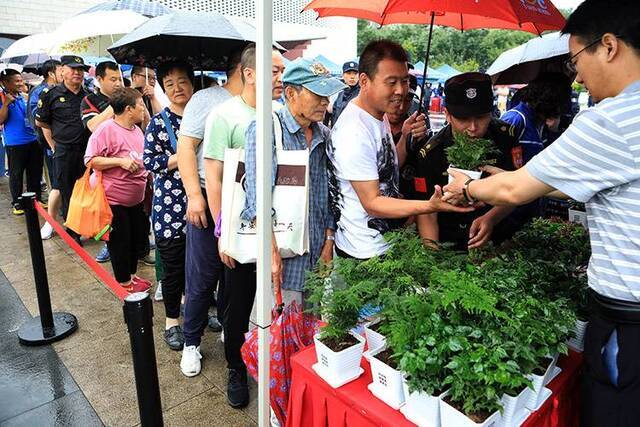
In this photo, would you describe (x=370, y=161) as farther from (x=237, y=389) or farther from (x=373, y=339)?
(x=237, y=389)

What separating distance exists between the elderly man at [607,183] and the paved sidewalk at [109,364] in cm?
195

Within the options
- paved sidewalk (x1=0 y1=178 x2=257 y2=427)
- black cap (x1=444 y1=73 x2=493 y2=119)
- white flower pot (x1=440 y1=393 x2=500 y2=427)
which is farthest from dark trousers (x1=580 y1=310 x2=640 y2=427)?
paved sidewalk (x1=0 y1=178 x2=257 y2=427)

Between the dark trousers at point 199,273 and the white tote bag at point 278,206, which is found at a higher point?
the white tote bag at point 278,206

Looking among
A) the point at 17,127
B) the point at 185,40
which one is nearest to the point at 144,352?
the point at 185,40

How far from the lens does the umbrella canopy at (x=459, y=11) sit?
2.44 m

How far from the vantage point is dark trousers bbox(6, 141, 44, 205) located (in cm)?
680

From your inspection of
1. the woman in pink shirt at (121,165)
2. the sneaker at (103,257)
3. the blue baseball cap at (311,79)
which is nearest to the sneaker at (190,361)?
the woman in pink shirt at (121,165)

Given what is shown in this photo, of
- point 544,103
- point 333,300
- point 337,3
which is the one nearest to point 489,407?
point 333,300

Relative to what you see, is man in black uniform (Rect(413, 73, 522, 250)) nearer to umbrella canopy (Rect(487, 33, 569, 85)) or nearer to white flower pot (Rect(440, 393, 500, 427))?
white flower pot (Rect(440, 393, 500, 427))

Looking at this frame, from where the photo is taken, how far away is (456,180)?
6.12 feet

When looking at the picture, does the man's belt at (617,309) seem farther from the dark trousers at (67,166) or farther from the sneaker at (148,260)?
the dark trousers at (67,166)

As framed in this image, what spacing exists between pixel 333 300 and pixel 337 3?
205 cm

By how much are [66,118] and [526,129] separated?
499 centimetres

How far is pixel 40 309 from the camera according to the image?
3.63 meters
